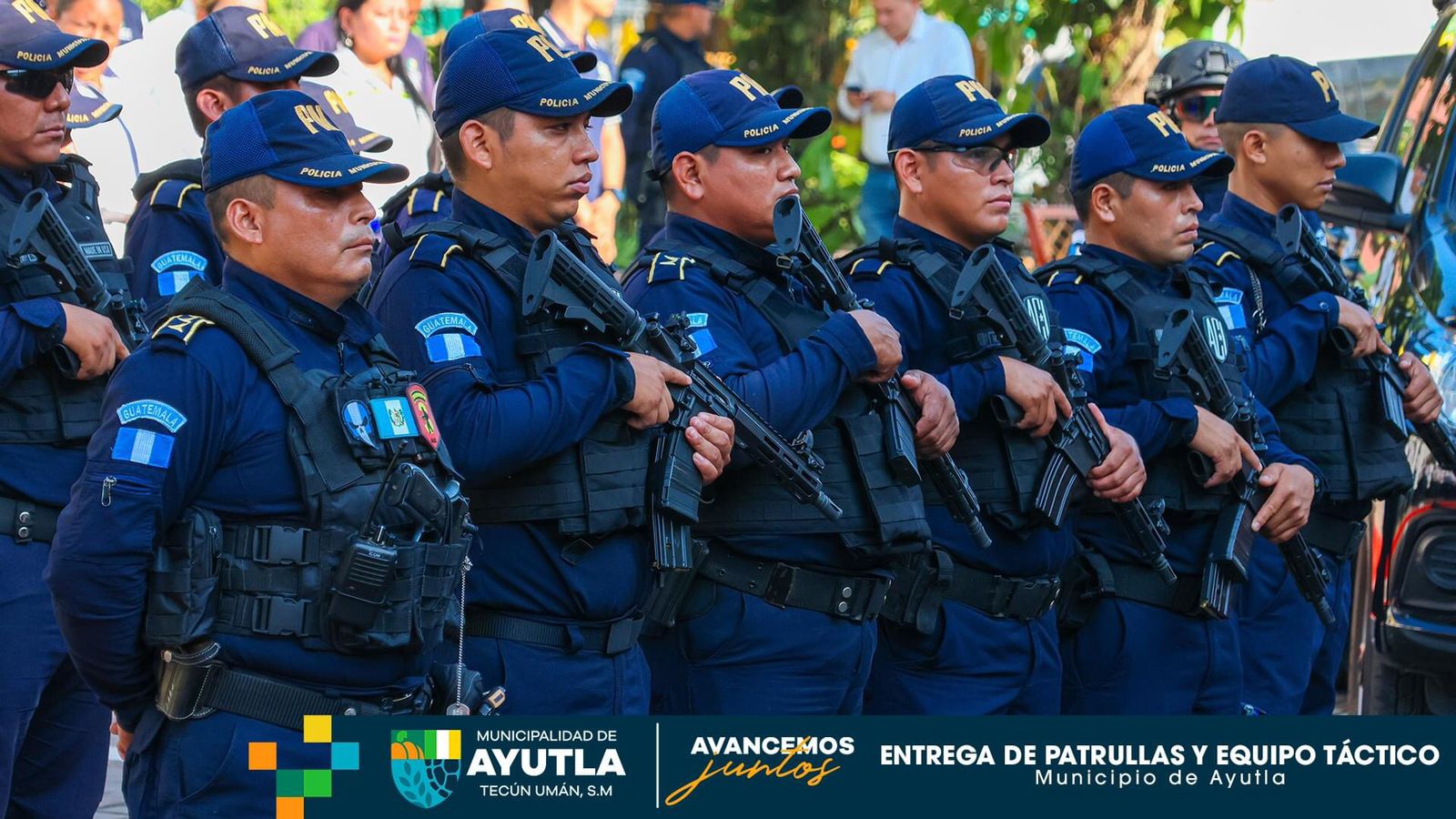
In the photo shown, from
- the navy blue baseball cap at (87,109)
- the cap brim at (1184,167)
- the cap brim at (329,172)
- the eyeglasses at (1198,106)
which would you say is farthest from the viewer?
the eyeglasses at (1198,106)

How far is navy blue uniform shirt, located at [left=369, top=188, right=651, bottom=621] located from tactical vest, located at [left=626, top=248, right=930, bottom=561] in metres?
0.43

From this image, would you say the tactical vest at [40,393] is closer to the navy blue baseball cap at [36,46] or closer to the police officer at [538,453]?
the navy blue baseball cap at [36,46]

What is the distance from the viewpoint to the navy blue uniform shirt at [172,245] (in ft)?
16.0

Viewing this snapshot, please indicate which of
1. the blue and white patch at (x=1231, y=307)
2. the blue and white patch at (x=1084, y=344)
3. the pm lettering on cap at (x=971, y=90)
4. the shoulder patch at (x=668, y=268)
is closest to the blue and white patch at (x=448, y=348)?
the shoulder patch at (x=668, y=268)

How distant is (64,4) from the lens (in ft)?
23.3

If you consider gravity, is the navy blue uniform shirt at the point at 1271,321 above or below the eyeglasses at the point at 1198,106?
above

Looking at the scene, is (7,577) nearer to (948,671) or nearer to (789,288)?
(789,288)

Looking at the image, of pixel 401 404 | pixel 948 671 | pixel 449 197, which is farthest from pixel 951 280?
pixel 401 404

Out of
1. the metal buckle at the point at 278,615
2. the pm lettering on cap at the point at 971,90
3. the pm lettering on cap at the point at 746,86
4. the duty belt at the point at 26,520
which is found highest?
the pm lettering on cap at the point at 746,86

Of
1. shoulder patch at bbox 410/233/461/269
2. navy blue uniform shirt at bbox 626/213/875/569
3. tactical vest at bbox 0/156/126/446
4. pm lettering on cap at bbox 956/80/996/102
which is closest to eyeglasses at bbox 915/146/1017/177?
pm lettering on cap at bbox 956/80/996/102

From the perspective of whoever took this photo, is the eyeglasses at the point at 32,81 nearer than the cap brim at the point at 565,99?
No

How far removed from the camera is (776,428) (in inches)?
176

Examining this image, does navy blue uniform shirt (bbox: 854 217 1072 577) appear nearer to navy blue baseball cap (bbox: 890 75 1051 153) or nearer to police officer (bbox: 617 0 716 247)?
navy blue baseball cap (bbox: 890 75 1051 153)

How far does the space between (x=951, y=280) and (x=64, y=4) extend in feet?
12.4
